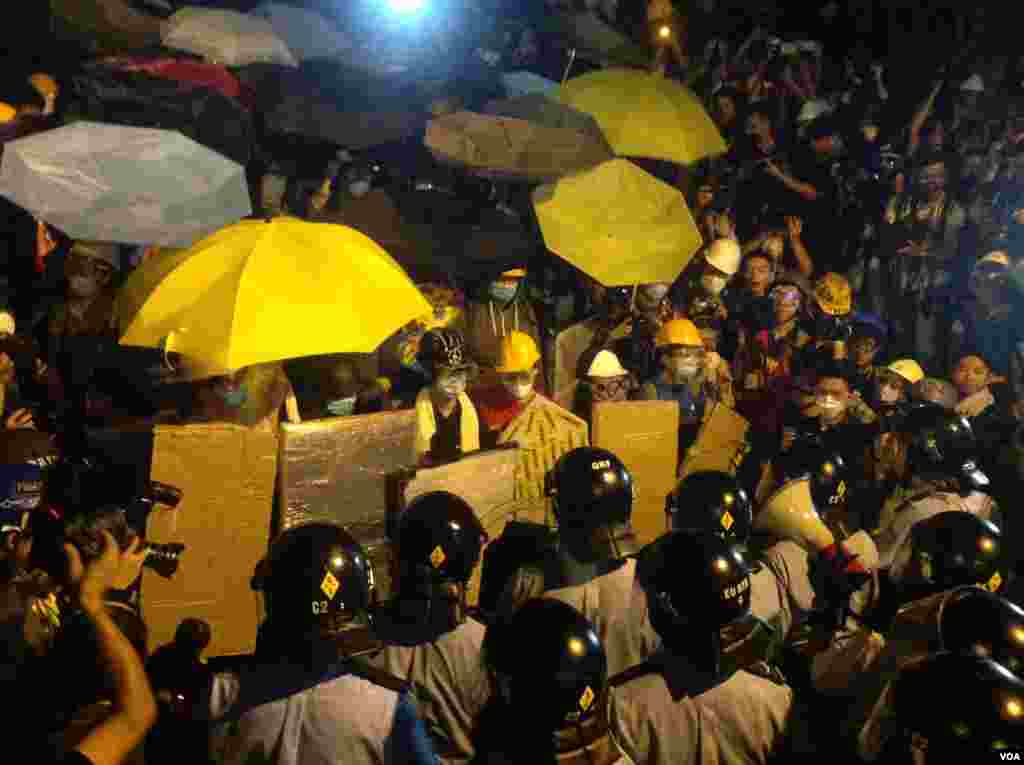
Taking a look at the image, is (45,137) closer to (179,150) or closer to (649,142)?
(179,150)

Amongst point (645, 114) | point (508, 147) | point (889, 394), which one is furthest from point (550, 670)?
point (645, 114)

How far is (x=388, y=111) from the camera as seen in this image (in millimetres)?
9445

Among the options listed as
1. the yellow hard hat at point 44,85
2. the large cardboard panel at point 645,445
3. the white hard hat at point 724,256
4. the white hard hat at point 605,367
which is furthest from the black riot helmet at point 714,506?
the yellow hard hat at point 44,85

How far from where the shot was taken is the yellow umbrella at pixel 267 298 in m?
5.29

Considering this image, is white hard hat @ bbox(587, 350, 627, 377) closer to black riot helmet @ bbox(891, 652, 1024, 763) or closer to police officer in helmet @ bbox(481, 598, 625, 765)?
police officer in helmet @ bbox(481, 598, 625, 765)

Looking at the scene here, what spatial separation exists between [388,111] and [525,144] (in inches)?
64.2

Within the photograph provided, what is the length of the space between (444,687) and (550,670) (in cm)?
103

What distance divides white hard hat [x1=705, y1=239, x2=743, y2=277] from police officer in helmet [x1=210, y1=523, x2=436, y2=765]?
7689 millimetres

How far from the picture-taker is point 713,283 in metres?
10.1

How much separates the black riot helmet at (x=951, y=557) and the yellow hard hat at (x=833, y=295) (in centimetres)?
638

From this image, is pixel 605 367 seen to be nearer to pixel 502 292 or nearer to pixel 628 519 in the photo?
pixel 502 292

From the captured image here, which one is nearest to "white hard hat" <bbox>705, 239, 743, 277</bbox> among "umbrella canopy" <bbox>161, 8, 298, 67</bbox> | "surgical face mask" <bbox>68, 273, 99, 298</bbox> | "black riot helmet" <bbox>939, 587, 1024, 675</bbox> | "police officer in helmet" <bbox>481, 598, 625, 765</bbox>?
"umbrella canopy" <bbox>161, 8, 298, 67</bbox>

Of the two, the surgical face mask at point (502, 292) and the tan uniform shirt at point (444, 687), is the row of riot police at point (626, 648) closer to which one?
the tan uniform shirt at point (444, 687)

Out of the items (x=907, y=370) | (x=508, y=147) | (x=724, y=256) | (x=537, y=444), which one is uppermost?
(x=508, y=147)
